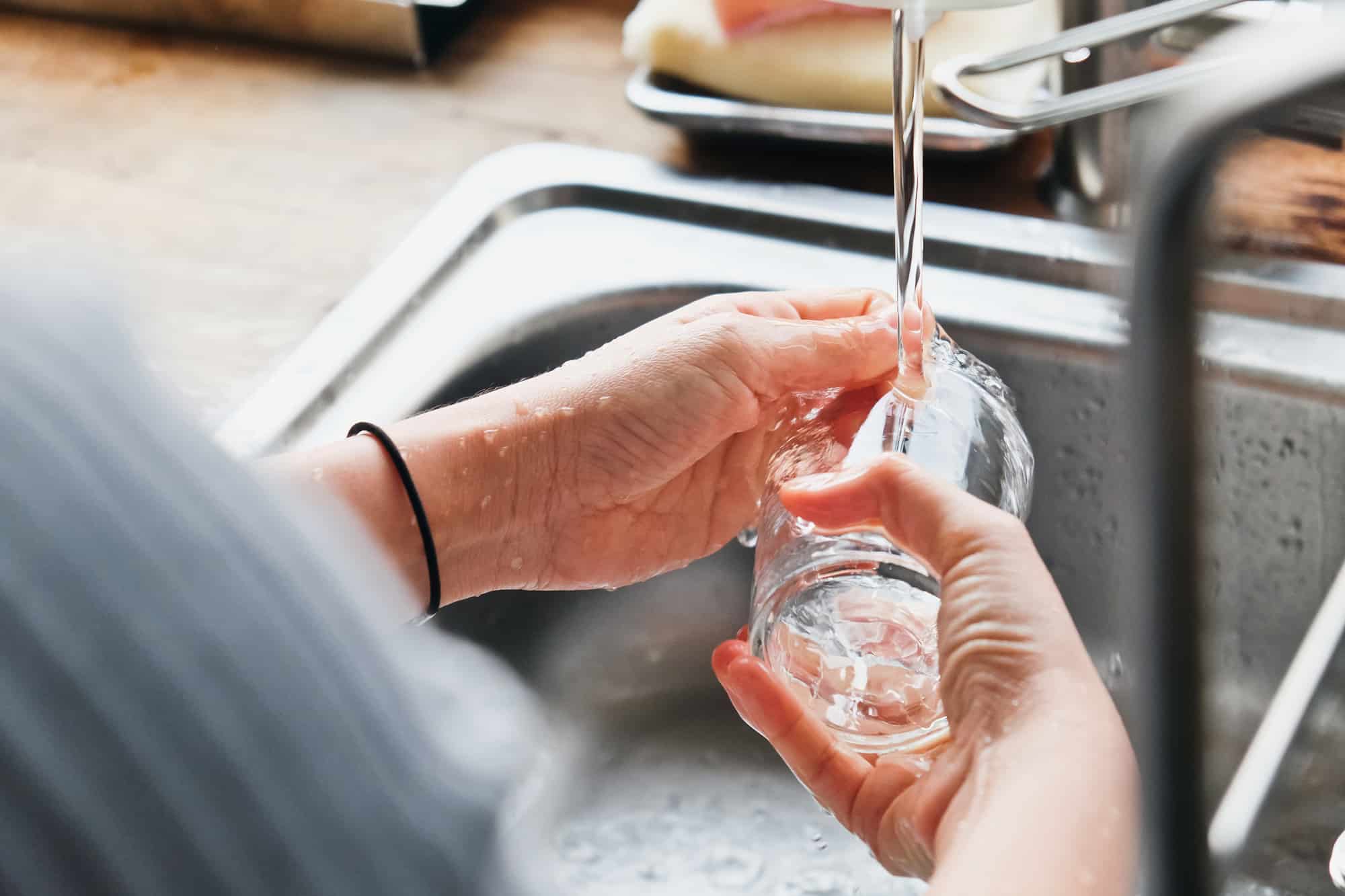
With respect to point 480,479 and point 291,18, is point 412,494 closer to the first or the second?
point 480,479

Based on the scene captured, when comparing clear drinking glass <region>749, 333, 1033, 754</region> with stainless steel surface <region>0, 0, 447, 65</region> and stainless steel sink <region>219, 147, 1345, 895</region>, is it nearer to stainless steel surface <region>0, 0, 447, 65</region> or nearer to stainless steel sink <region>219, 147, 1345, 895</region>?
stainless steel sink <region>219, 147, 1345, 895</region>

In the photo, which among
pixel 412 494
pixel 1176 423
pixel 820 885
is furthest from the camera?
pixel 820 885

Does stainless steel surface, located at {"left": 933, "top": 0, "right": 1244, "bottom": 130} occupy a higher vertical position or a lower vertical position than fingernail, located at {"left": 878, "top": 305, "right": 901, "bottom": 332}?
higher

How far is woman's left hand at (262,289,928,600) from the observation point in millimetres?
659

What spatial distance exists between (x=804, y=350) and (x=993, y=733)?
9.8 inches

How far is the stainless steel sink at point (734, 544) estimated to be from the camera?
2.36 ft

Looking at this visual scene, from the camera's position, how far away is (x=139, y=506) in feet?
0.69

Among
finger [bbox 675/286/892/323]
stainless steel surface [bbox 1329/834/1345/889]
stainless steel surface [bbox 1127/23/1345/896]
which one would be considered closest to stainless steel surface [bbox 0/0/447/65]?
finger [bbox 675/286/892/323]

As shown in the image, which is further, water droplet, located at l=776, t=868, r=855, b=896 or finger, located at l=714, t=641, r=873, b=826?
water droplet, located at l=776, t=868, r=855, b=896

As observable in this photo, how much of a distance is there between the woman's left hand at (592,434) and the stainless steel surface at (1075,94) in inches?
4.3

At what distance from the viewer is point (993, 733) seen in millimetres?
461

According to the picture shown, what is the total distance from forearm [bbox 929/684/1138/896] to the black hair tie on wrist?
0.99ft

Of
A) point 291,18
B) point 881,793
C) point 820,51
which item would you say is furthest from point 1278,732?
point 291,18

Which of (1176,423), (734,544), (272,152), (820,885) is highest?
(1176,423)
